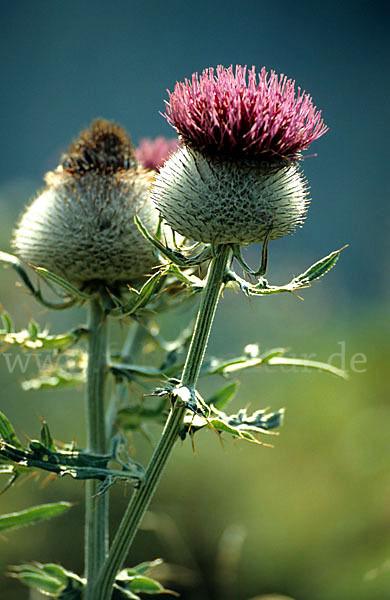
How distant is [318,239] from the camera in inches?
617

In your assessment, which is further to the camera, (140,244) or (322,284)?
(322,284)

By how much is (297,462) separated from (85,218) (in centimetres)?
283

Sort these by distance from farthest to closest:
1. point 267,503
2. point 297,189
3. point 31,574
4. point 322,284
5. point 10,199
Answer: point 322,284 → point 10,199 → point 267,503 → point 31,574 → point 297,189

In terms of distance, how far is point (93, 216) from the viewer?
6.38ft

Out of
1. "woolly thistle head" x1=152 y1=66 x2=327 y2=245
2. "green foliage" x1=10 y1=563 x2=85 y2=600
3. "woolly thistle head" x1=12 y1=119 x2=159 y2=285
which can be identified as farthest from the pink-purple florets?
"green foliage" x1=10 y1=563 x2=85 y2=600

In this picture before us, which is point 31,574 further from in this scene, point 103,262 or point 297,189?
point 297,189

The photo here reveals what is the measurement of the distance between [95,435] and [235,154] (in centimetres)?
109

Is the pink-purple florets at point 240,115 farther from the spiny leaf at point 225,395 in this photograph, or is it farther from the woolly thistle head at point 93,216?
the spiny leaf at point 225,395

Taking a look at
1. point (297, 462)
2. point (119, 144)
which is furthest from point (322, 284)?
point (119, 144)

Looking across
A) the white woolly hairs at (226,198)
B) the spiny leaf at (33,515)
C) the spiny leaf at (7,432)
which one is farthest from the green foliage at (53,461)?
the white woolly hairs at (226,198)

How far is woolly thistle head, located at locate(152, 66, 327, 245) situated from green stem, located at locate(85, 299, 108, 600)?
66 cm

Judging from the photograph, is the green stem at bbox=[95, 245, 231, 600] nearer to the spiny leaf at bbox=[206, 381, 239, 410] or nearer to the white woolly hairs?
the white woolly hairs

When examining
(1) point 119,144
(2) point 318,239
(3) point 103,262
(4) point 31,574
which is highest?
(2) point 318,239

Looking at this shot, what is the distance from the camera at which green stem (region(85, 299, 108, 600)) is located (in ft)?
6.28
